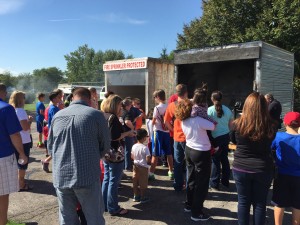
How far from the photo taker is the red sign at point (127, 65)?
12716 mm

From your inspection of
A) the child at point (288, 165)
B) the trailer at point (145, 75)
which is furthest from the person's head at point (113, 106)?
the trailer at point (145, 75)

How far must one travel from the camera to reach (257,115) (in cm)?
280

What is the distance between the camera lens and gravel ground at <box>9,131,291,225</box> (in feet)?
12.6

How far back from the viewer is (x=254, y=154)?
2875 millimetres

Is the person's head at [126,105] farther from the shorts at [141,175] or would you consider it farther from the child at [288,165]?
the child at [288,165]

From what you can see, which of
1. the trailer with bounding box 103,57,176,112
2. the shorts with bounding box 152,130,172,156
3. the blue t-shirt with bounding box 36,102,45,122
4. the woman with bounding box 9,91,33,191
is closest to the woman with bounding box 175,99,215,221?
the shorts with bounding box 152,130,172,156

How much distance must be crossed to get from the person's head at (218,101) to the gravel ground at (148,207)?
4.81ft

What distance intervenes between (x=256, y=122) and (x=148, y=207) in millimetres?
2368

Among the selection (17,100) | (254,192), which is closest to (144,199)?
(254,192)

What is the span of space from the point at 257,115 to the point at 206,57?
4879mm

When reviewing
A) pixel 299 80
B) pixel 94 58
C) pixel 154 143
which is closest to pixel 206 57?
pixel 154 143

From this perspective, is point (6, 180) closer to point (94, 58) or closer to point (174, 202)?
point (174, 202)

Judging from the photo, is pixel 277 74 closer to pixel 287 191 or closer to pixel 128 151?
pixel 128 151

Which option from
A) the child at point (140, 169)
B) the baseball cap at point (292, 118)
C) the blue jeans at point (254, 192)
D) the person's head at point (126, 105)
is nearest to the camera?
the blue jeans at point (254, 192)
